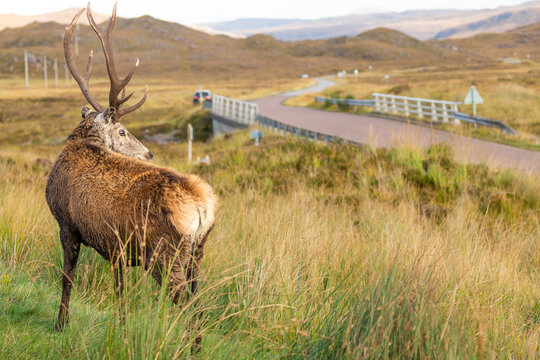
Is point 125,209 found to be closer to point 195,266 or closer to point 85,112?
point 195,266

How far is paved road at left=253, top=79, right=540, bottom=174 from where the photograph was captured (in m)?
11.9

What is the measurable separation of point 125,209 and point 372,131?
1554 cm

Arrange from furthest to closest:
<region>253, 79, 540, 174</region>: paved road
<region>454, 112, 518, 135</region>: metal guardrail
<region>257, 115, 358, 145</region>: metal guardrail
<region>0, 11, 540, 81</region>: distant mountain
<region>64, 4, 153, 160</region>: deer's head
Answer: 1. <region>0, 11, 540, 81</region>: distant mountain
2. <region>454, 112, 518, 135</region>: metal guardrail
3. <region>257, 115, 358, 145</region>: metal guardrail
4. <region>253, 79, 540, 174</region>: paved road
5. <region>64, 4, 153, 160</region>: deer's head

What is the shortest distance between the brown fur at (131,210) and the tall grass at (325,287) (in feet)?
0.85

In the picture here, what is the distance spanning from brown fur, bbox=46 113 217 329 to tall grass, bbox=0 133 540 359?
0.85 ft

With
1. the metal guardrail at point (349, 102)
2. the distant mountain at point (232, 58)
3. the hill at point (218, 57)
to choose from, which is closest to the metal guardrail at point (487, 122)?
the metal guardrail at point (349, 102)

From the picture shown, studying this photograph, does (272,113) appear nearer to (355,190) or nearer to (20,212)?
(355,190)

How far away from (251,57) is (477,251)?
17972 cm

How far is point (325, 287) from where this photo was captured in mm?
4672

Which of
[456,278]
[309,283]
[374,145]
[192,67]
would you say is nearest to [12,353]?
[309,283]

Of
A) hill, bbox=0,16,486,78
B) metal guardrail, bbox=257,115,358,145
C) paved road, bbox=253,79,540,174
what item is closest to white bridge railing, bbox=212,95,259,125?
paved road, bbox=253,79,540,174

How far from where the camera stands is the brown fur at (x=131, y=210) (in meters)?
3.42

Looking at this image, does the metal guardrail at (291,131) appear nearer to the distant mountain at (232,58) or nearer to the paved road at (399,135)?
the paved road at (399,135)

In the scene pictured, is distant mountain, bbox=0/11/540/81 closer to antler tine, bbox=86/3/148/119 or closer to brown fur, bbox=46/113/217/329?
antler tine, bbox=86/3/148/119
